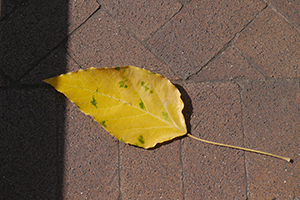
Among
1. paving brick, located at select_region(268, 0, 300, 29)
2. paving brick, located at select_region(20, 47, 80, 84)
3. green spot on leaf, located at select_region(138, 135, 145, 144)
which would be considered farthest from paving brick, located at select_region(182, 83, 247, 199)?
paving brick, located at select_region(20, 47, 80, 84)

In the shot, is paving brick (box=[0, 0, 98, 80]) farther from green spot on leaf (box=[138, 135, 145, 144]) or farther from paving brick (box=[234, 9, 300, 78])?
paving brick (box=[234, 9, 300, 78])

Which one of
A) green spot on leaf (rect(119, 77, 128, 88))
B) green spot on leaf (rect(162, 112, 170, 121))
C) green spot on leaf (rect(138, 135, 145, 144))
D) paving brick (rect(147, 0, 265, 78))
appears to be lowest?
green spot on leaf (rect(138, 135, 145, 144))

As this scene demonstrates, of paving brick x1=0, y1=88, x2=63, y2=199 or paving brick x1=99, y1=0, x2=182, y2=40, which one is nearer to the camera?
paving brick x1=0, y1=88, x2=63, y2=199

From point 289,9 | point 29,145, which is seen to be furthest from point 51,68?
point 289,9

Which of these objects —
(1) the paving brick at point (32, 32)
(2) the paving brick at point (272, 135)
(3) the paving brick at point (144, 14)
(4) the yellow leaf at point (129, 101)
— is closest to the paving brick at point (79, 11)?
(1) the paving brick at point (32, 32)

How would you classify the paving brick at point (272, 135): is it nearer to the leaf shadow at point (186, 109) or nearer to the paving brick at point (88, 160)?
the leaf shadow at point (186, 109)

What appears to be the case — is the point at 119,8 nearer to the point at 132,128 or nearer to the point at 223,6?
the point at 223,6
